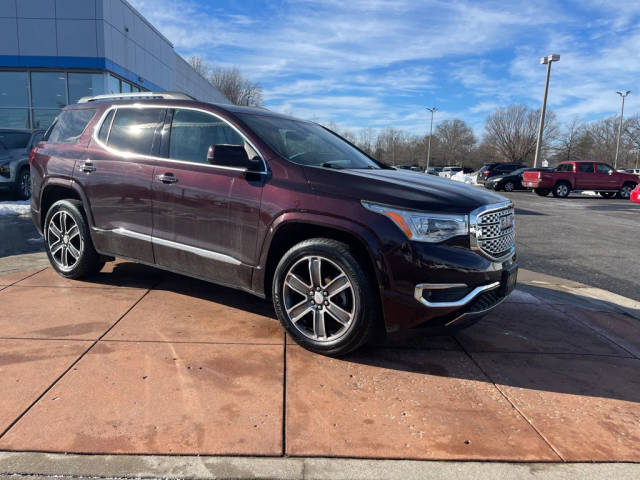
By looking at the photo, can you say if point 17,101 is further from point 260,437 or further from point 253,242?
point 260,437

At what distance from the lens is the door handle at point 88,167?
457cm

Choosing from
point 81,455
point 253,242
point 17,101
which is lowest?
point 81,455

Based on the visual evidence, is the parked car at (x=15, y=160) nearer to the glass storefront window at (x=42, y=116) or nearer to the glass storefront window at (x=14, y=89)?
the glass storefront window at (x=42, y=116)

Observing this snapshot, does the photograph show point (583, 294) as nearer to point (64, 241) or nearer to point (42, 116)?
point (64, 241)

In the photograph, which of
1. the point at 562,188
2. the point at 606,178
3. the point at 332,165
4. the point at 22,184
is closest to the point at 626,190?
the point at 606,178

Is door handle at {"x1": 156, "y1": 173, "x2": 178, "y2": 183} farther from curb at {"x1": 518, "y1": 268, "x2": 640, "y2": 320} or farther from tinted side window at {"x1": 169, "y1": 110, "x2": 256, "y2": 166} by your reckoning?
curb at {"x1": 518, "y1": 268, "x2": 640, "y2": 320}

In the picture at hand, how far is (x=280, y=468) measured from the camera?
227cm

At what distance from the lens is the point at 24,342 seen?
3494mm

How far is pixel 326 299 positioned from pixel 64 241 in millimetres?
3141

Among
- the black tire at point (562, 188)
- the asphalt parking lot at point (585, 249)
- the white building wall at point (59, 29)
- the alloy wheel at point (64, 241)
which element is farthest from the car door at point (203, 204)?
the black tire at point (562, 188)

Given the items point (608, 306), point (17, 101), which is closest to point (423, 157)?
point (17, 101)

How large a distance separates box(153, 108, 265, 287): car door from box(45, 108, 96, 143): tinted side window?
50.0 inches

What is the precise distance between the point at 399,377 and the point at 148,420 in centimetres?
161

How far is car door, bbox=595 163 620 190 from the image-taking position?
938 inches
